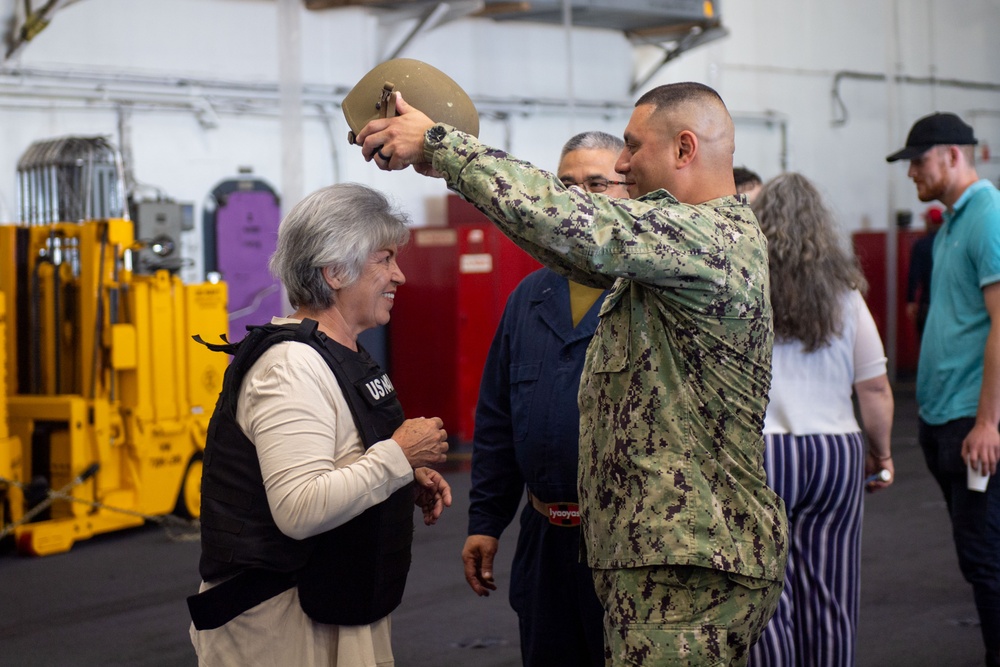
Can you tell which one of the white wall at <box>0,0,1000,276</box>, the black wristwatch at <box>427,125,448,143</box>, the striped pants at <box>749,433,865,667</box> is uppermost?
the white wall at <box>0,0,1000,276</box>

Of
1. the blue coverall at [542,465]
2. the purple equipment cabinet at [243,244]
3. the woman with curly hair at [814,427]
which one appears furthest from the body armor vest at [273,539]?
the purple equipment cabinet at [243,244]

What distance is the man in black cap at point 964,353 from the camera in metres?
3.03

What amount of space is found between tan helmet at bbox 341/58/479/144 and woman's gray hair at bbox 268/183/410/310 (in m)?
0.21

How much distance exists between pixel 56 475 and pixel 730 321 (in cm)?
507

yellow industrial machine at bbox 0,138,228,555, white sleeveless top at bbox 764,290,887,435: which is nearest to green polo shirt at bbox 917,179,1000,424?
white sleeveless top at bbox 764,290,887,435

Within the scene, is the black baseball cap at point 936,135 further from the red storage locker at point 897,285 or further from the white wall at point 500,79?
the red storage locker at point 897,285

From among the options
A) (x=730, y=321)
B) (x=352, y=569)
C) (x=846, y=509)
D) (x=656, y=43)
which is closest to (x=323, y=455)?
(x=352, y=569)

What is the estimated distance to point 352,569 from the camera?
1.88 metres

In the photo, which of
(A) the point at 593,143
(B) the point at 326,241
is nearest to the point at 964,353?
(A) the point at 593,143

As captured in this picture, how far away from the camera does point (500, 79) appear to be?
10.4 meters

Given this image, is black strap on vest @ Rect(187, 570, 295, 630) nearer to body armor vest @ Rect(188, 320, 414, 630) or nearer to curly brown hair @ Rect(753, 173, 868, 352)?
body armor vest @ Rect(188, 320, 414, 630)

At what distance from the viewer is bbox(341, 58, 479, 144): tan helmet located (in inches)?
67.6

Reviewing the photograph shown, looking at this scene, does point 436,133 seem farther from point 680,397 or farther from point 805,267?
point 805,267

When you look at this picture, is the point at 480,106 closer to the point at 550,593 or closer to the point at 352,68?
the point at 352,68
